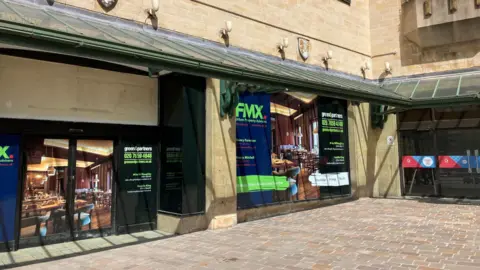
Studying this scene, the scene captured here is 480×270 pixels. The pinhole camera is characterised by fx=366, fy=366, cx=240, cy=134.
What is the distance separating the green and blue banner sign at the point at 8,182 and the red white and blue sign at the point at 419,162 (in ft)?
39.1

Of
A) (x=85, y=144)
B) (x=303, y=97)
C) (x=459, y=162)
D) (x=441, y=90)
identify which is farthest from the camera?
(x=459, y=162)

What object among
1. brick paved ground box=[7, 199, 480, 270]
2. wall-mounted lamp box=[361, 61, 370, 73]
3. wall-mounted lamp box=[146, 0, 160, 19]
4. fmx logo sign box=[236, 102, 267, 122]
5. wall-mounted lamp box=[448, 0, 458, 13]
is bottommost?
brick paved ground box=[7, 199, 480, 270]

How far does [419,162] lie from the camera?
12836 millimetres

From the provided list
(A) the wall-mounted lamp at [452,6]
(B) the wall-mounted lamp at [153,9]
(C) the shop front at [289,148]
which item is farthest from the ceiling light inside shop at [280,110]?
(A) the wall-mounted lamp at [452,6]

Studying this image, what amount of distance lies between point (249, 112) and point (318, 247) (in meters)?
4.20

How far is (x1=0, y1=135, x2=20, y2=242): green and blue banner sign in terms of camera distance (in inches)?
262

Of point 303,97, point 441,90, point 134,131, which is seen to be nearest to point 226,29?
point 134,131

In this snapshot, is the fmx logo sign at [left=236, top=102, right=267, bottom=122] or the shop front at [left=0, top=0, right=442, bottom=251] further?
the fmx logo sign at [left=236, top=102, right=267, bottom=122]

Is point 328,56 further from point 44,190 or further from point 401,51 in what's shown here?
point 44,190

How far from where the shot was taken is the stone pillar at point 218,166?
8.50m

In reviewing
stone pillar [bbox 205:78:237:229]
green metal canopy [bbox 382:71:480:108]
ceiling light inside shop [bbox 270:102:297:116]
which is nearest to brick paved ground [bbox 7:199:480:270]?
stone pillar [bbox 205:78:237:229]

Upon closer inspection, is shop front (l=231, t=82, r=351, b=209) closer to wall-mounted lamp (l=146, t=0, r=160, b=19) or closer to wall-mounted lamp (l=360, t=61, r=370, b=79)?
wall-mounted lamp (l=360, t=61, r=370, b=79)

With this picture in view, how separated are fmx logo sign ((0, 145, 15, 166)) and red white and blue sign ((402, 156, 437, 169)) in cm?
1200

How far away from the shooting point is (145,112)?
854cm
